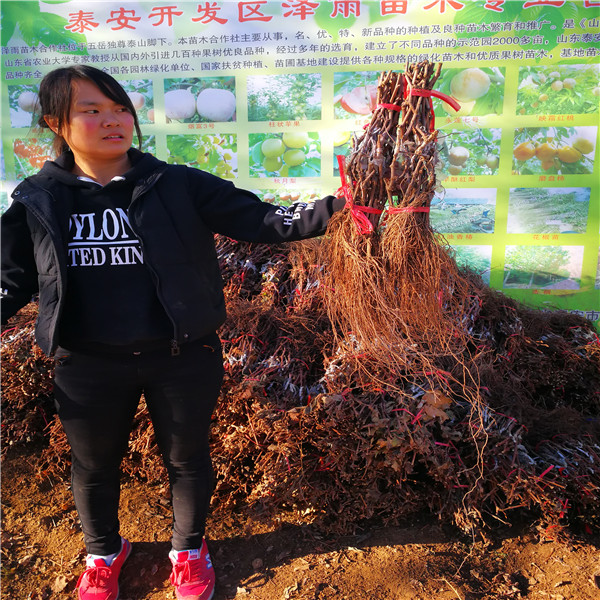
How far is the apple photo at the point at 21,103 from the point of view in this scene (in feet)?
13.1

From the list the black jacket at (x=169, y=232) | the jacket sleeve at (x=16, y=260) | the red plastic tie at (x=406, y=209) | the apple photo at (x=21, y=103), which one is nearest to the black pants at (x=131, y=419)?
the black jacket at (x=169, y=232)

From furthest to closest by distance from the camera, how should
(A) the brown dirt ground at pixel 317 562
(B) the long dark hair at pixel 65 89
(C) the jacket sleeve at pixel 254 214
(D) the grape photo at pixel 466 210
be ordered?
(D) the grape photo at pixel 466 210 → (A) the brown dirt ground at pixel 317 562 → (C) the jacket sleeve at pixel 254 214 → (B) the long dark hair at pixel 65 89

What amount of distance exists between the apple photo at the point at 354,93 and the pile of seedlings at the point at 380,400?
1.89m

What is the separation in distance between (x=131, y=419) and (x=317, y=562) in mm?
1046

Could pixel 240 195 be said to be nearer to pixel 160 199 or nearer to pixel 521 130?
pixel 160 199

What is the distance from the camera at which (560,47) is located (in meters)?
3.52

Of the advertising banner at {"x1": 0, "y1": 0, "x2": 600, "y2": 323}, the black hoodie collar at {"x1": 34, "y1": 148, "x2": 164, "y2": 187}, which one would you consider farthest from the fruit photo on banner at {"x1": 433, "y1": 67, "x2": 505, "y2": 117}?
the black hoodie collar at {"x1": 34, "y1": 148, "x2": 164, "y2": 187}

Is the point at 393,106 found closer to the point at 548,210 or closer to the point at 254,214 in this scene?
the point at 254,214

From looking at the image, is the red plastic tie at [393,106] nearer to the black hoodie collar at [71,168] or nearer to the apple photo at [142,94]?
the black hoodie collar at [71,168]

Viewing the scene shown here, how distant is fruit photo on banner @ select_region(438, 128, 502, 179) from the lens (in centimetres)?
373

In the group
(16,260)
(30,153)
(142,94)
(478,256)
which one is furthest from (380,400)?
(30,153)

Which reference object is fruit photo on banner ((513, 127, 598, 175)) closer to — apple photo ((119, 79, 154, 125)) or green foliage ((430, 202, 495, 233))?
green foliage ((430, 202, 495, 233))

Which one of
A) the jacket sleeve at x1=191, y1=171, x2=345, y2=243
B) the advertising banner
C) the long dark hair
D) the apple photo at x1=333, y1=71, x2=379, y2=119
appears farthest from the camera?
the apple photo at x1=333, y1=71, x2=379, y2=119

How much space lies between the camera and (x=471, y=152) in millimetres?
3771
